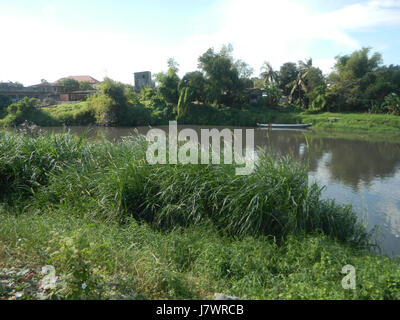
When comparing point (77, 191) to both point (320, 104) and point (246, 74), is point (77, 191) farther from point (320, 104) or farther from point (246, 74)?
point (246, 74)

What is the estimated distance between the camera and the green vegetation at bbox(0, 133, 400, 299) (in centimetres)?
262

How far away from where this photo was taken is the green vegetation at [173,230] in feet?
8.60

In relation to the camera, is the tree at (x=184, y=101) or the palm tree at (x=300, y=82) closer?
the tree at (x=184, y=101)

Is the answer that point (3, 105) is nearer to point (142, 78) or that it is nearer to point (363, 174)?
point (142, 78)

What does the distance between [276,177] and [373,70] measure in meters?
32.0

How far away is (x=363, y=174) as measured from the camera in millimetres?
10148

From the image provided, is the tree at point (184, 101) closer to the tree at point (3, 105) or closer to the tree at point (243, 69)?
the tree at point (243, 69)

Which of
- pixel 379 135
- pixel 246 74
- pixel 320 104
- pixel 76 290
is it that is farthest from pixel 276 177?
pixel 246 74

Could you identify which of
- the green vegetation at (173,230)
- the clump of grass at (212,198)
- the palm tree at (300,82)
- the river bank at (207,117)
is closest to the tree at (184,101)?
the river bank at (207,117)

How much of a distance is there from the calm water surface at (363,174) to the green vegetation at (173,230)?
3.42ft
